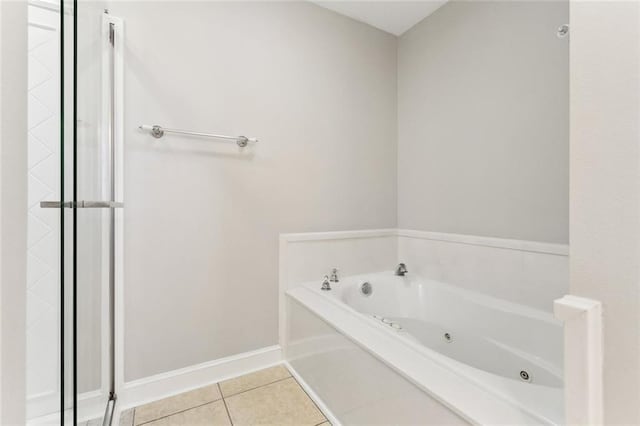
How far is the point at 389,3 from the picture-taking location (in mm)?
1949

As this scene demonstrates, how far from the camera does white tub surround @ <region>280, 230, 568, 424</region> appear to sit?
0.85 metres

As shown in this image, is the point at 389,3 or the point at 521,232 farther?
the point at 389,3

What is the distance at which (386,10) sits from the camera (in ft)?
6.61

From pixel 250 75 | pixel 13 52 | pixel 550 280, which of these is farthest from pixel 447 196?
pixel 13 52

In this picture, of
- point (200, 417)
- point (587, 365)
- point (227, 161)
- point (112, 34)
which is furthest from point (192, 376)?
point (112, 34)

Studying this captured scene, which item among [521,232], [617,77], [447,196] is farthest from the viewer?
[447,196]

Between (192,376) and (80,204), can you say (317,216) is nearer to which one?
(192,376)

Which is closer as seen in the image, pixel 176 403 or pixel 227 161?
pixel 176 403

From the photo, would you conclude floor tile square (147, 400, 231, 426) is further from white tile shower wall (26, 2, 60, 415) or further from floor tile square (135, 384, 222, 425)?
white tile shower wall (26, 2, 60, 415)

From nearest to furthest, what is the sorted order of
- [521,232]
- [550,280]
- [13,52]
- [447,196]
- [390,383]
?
[13,52] → [390,383] → [550,280] → [521,232] → [447,196]

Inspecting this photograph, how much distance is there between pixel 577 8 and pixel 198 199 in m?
1.62

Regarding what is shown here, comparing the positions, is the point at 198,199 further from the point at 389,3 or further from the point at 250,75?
the point at 389,3

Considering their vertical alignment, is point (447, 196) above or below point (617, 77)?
below

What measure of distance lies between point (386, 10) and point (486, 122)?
1107mm
